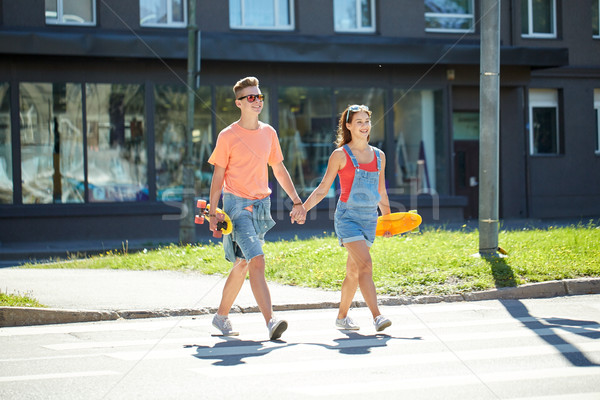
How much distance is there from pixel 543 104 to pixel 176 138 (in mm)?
10483

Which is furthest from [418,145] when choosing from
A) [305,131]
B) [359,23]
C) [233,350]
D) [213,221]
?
[233,350]

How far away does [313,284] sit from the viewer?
923 centimetres

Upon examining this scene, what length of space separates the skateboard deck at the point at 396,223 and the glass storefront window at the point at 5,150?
12.3 meters

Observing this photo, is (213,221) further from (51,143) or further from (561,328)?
(51,143)

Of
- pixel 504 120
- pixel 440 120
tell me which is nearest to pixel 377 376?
pixel 440 120

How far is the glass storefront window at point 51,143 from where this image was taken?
1703 centimetres

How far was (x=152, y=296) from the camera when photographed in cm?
872

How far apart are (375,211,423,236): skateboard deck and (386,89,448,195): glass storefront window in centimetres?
1236

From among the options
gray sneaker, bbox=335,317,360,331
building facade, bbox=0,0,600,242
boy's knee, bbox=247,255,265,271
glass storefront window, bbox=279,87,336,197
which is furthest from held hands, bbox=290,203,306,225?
glass storefront window, bbox=279,87,336,197

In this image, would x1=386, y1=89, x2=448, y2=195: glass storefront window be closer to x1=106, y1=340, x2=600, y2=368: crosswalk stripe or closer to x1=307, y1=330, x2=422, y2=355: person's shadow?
x1=307, y1=330, x2=422, y2=355: person's shadow

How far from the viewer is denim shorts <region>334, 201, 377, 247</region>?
21.4 feet

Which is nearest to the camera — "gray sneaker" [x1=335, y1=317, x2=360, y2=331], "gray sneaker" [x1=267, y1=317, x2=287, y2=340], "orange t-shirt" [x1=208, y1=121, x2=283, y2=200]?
"gray sneaker" [x1=267, y1=317, x2=287, y2=340]

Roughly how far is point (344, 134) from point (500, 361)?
248cm

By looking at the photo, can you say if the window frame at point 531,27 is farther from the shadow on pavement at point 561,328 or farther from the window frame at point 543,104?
the shadow on pavement at point 561,328
